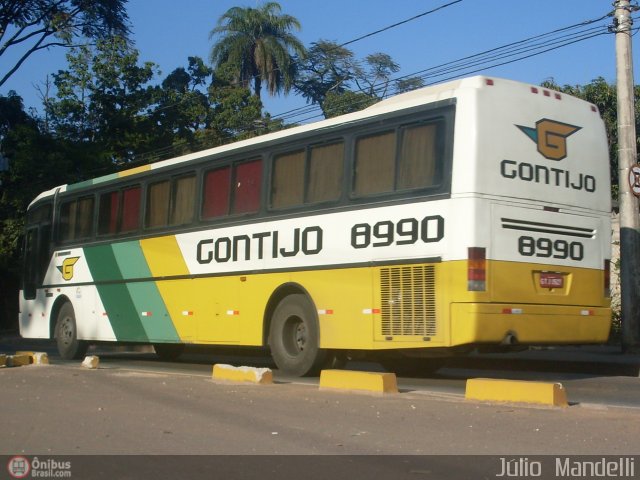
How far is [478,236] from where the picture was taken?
419 inches

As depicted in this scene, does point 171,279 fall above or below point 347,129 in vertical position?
below

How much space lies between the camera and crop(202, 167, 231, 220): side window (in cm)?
1459

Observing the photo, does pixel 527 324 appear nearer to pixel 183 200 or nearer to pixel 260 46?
pixel 183 200

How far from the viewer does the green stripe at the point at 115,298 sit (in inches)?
658

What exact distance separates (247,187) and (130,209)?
12.1 ft

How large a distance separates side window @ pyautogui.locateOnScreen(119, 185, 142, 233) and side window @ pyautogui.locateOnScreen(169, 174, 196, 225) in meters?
1.20

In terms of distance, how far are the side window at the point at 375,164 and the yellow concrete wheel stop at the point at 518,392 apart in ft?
10.2

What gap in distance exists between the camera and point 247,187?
46.3ft
